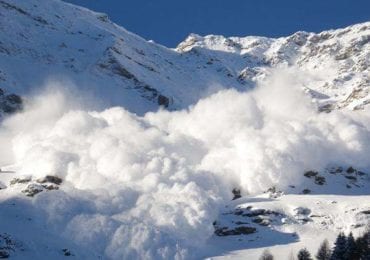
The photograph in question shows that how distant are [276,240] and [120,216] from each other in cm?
3297

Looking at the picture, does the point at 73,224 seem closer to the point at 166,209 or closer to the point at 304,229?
the point at 166,209

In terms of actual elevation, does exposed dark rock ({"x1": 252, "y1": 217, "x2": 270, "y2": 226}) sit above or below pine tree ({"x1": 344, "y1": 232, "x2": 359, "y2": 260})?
above

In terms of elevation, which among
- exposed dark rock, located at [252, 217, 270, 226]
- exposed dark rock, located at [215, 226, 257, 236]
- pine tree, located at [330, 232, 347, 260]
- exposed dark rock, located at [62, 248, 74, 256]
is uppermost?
exposed dark rock, located at [252, 217, 270, 226]

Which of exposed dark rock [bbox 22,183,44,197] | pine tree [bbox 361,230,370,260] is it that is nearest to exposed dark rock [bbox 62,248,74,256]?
exposed dark rock [bbox 22,183,44,197]

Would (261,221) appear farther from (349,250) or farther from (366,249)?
(349,250)

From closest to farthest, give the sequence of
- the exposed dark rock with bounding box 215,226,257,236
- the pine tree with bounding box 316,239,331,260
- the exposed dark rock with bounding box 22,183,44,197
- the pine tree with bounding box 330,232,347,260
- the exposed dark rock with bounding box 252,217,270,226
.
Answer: the pine tree with bounding box 330,232,347,260
the pine tree with bounding box 316,239,331,260
the exposed dark rock with bounding box 215,226,257,236
the exposed dark rock with bounding box 22,183,44,197
the exposed dark rock with bounding box 252,217,270,226

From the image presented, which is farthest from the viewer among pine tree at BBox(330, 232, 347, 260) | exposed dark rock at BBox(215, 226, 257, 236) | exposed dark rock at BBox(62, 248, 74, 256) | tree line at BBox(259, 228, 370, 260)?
exposed dark rock at BBox(215, 226, 257, 236)

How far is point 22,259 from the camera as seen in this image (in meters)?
154

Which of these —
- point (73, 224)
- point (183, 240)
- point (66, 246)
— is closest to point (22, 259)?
point (66, 246)

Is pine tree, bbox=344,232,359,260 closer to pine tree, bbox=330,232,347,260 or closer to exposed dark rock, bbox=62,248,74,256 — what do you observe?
pine tree, bbox=330,232,347,260

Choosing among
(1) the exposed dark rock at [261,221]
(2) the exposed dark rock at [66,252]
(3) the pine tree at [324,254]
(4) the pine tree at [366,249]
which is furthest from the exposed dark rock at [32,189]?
(4) the pine tree at [366,249]

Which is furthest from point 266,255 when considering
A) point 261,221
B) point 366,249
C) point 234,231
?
point 261,221

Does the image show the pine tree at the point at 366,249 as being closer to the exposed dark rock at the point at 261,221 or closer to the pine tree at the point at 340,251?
the pine tree at the point at 340,251

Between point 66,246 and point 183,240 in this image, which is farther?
point 183,240
